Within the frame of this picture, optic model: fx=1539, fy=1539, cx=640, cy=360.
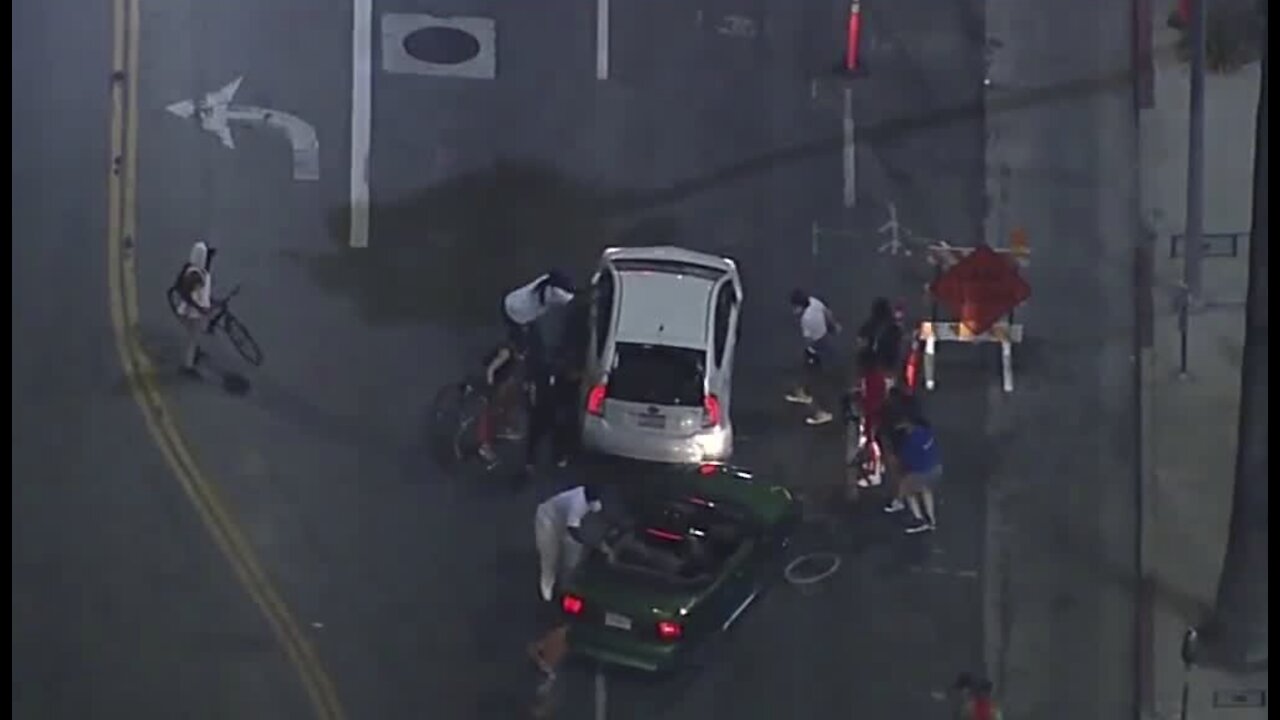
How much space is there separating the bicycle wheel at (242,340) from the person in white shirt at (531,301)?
1.65 metres

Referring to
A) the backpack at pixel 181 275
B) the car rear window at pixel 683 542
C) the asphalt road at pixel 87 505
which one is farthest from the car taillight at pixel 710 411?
the backpack at pixel 181 275

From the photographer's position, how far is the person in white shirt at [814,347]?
10.4 m

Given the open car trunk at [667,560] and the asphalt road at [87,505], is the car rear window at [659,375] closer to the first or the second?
the open car trunk at [667,560]

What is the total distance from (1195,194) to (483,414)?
5166mm

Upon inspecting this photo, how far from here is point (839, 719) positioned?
33.8 ft

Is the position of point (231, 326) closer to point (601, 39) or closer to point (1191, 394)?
point (601, 39)

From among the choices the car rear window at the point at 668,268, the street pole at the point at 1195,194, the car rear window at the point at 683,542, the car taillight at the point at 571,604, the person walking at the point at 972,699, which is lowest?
the person walking at the point at 972,699

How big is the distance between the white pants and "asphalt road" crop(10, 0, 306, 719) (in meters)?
1.77

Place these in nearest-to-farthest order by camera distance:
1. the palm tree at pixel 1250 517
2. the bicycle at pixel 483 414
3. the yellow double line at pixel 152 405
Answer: the yellow double line at pixel 152 405 < the bicycle at pixel 483 414 < the palm tree at pixel 1250 517

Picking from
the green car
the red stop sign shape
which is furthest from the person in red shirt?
the red stop sign shape

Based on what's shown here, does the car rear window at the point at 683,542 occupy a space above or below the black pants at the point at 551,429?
below

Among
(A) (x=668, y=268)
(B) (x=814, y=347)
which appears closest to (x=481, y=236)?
(A) (x=668, y=268)

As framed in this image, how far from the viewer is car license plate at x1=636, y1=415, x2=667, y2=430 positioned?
1014 centimetres

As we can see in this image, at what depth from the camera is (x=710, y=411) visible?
401 inches
